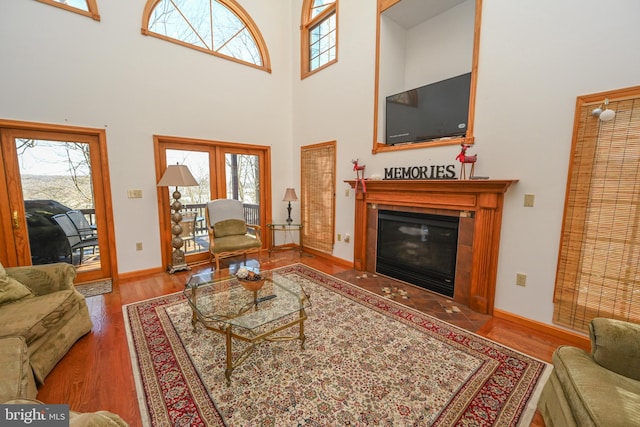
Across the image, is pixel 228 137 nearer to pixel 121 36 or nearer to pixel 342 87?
pixel 121 36

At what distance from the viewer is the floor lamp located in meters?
3.40

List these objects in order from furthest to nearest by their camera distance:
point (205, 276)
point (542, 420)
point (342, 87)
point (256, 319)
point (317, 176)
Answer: point (317, 176) → point (342, 87) → point (205, 276) → point (256, 319) → point (542, 420)

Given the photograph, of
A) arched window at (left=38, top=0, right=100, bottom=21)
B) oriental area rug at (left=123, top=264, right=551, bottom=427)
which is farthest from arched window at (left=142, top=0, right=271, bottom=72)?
oriental area rug at (left=123, top=264, right=551, bottom=427)

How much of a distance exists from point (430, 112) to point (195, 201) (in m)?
3.63

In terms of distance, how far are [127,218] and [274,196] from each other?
89.8 inches

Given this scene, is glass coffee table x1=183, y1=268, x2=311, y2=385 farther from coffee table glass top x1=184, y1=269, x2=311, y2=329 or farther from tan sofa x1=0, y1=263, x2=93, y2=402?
tan sofa x1=0, y1=263, x2=93, y2=402

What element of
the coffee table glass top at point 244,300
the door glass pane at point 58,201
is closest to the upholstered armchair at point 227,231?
the coffee table glass top at point 244,300

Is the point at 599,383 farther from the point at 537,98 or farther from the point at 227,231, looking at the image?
the point at 227,231

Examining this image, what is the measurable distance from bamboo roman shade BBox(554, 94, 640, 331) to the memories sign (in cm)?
98

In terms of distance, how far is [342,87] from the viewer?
3.95 metres

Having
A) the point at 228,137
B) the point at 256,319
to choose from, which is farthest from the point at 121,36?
the point at 256,319

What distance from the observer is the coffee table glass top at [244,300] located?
6.27 feet

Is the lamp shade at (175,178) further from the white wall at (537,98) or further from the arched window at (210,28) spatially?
the white wall at (537,98)

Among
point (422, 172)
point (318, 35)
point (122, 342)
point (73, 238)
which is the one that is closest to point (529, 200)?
point (422, 172)
